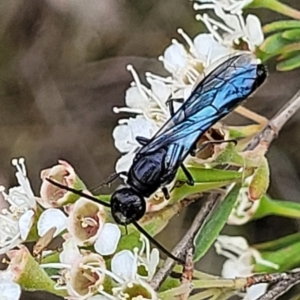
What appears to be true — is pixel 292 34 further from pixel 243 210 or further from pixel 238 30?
pixel 243 210

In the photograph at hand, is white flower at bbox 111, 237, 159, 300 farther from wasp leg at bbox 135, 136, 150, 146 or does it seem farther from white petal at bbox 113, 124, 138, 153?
white petal at bbox 113, 124, 138, 153

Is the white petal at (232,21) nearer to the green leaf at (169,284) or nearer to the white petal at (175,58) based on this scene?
the white petal at (175,58)

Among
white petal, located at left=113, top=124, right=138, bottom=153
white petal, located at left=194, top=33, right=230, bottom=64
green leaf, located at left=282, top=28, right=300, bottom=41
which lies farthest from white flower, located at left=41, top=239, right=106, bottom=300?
green leaf, located at left=282, top=28, right=300, bottom=41

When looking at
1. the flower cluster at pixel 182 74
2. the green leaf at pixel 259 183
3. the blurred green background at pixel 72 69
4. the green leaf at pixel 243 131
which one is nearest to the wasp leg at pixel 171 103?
the flower cluster at pixel 182 74

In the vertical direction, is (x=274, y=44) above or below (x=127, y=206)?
above

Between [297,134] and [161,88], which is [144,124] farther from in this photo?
[297,134]

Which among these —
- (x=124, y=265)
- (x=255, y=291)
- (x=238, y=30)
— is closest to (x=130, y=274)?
(x=124, y=265)

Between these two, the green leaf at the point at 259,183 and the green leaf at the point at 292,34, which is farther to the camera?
the green leaf at the point at 292,34
